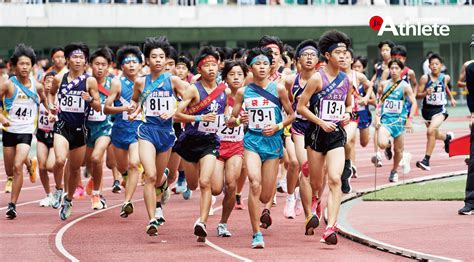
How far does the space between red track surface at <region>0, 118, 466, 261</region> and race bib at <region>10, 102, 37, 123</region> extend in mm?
1342

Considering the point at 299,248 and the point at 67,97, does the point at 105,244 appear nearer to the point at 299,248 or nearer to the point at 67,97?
the point at 299,248

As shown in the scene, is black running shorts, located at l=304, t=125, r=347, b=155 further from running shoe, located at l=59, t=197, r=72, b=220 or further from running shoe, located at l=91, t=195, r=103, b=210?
running shoe, located at l=91, t=195, r=103, b=210

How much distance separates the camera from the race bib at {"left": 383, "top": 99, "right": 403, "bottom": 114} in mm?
24406

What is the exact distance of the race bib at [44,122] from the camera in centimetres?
2145

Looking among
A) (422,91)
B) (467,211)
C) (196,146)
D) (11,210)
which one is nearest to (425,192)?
(467,211)

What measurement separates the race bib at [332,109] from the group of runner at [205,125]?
0.01m

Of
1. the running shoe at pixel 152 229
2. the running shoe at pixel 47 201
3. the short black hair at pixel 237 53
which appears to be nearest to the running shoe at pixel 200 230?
the running shoe at pixel 152 229

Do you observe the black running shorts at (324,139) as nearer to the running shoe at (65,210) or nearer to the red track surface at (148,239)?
the red track surface at (148,239)

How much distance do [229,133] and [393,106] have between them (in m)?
8.98

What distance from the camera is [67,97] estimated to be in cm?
1894

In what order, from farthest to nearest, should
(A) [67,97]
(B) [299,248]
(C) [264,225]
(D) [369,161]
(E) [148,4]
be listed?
(E) [148,4] < (D) [369,161] < (A) [67,97] < (C) [264,225] < (B) [299,248]

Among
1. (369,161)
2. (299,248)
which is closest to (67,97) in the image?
(299,248)

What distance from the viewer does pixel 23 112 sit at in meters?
19.4

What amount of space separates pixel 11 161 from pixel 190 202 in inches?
116
